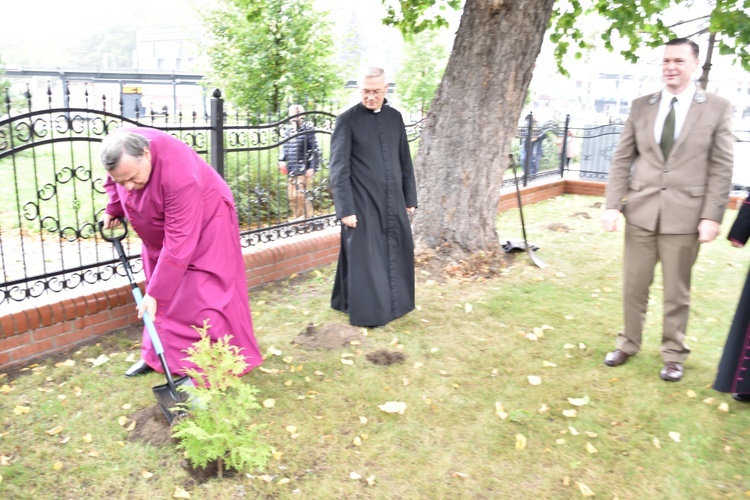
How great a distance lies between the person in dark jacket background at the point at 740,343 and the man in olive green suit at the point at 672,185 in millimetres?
145

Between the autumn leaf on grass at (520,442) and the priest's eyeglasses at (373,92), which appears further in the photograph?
the priest's eyeglasses at (373,92)

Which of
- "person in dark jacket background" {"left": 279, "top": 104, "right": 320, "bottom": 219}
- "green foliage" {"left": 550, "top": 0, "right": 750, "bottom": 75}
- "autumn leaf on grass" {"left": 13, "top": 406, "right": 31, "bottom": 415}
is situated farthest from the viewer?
"green foliage" {"left": 550, "top": 0, "right": 750, "bottom": 75}

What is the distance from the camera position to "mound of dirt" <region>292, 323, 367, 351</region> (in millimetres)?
4660

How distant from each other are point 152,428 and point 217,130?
3027 millimetres

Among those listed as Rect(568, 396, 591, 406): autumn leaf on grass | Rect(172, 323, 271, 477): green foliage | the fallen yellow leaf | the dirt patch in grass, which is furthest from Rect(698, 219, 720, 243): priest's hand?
Rect(172, 323, 271, 477): green foliage

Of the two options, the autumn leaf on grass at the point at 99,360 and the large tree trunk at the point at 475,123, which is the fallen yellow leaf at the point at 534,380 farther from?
the autumn leaf on grass at the point at 99,360

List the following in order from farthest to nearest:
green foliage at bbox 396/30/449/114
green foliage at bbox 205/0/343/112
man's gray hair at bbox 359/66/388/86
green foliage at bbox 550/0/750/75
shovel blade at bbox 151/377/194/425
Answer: green foliage at bbox 396/30/449/114 < green foliage at bbox 205/0/343/112 < green foliage at bbox 550/0/750/75 < man's gray hair at bbox 359/66/388/86 < shovel blade at bbox 151/377/194/425

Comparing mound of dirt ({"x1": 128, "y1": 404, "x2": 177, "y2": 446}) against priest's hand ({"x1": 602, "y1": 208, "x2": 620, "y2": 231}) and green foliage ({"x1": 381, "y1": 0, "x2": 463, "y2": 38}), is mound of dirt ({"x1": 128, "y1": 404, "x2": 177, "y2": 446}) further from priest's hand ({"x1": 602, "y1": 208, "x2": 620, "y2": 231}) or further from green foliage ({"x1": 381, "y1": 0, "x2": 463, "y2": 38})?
green foliage ({"x1": 381, "y1": 0, "x2": 463, "y2": 38})

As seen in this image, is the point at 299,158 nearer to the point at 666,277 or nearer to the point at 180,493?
the point at 666,277

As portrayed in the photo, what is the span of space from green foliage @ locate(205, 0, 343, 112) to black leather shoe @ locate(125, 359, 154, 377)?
6.31 m

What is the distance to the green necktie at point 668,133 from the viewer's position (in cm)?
388

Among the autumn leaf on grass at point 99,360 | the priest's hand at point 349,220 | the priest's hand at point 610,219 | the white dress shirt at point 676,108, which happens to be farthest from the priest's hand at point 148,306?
the white dress shirt at point 676,108

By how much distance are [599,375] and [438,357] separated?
3.72 ft

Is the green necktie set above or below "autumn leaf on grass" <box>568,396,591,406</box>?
above
